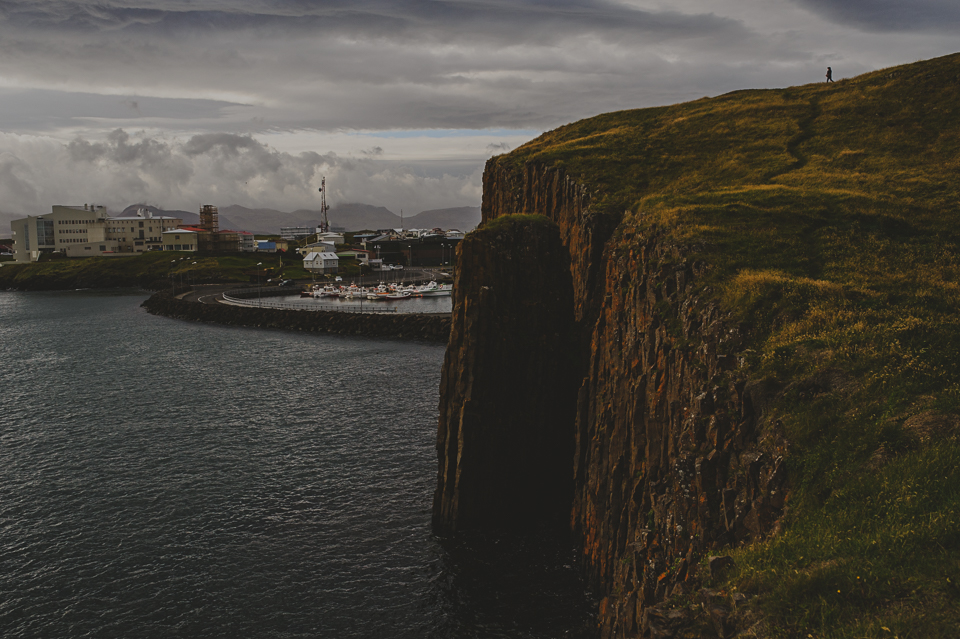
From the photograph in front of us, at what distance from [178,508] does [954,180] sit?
47836 mm

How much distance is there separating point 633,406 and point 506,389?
10.8 meters

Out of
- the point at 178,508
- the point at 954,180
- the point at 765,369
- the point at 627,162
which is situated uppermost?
the point at 627,162

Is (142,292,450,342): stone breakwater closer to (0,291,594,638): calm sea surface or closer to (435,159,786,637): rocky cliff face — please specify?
(0,291,594,638): calm sea surface

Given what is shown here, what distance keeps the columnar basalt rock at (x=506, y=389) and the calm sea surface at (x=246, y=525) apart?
8.56 feet

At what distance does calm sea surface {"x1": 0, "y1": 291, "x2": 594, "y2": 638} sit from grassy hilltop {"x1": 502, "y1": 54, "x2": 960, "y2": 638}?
14603 millimetres

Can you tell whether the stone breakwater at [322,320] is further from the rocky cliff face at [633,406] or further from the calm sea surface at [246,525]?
the rocky cliff face at [633,406]

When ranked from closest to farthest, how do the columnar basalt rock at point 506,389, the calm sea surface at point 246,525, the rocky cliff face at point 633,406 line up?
the rocky cliff face at point 633,406
the calm sea surface at point 246,525
the columnar basalt rock at point 506,389

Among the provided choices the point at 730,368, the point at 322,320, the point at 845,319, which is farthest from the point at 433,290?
the point at 845,319

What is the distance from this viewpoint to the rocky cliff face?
17844mm

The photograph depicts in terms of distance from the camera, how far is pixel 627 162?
4625 centimetres

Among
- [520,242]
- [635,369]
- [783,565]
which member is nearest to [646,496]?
[635,369]

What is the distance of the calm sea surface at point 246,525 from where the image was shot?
27.6 m

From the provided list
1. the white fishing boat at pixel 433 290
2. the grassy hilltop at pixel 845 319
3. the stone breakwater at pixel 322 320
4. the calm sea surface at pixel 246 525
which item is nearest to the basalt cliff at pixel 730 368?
the grassy hilltop at pixel 845 319

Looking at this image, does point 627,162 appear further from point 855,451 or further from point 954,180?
point 855,451
